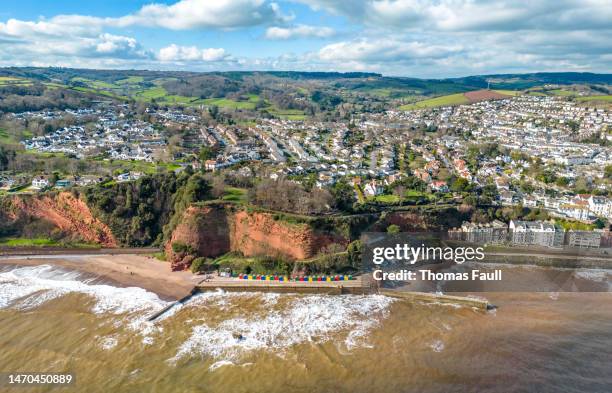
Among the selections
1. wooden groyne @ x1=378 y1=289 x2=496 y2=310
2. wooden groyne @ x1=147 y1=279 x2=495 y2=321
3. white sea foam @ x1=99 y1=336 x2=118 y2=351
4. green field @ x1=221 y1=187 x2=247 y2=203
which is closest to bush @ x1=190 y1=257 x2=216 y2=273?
wooden groyne @ x1=147 y1=279 x2=495 y2=321

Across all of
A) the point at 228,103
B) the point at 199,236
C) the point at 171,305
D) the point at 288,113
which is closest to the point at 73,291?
the point at 171,305

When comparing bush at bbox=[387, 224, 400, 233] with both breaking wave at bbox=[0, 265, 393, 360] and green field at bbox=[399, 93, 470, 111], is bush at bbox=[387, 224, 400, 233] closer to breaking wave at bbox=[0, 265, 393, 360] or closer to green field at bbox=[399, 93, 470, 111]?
breaking wave at bbox=[0, 265, 393, 360]

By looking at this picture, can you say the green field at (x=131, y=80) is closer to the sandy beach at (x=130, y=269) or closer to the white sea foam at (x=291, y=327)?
the sandy beach at (x=130, y=269)

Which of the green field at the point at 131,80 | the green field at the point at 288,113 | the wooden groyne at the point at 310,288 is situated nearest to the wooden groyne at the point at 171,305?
the wooden groyne at the point at 310,288

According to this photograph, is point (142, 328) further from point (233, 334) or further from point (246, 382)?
point (246, 382)

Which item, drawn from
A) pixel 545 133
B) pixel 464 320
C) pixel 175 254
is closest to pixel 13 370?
pixel 175 254

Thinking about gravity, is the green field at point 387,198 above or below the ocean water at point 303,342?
above

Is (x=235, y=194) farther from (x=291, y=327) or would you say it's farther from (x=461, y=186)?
(x=461, y=186)
